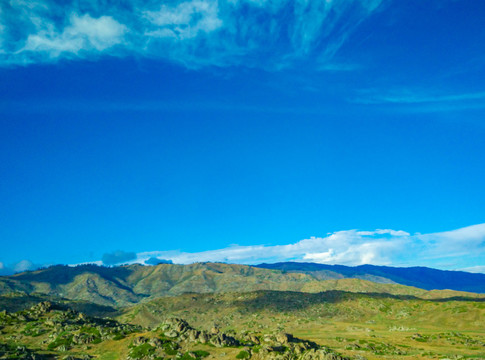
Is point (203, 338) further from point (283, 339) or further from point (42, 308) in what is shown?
point (42, 308)

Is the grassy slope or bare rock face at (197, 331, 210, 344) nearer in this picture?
bare rock face at (197, 331, 210, 344)

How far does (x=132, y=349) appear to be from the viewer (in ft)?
226

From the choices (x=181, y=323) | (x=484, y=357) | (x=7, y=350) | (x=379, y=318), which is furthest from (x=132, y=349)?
(x=379, y=318)

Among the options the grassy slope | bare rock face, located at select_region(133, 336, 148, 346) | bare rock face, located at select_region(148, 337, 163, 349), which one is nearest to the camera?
bare rock face, located at select_region(148, 337, 163, 349)

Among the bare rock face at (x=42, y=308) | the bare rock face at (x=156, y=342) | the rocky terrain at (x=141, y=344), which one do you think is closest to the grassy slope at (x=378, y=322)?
the rocky terrain at (x=141, y=344)

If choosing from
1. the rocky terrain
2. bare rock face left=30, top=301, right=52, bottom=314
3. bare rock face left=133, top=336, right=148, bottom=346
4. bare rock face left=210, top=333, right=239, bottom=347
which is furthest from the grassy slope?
bare rock face left=30, top=301, right=52, bottom=314

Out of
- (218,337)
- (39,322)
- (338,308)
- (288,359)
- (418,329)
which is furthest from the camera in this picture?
(338,308)

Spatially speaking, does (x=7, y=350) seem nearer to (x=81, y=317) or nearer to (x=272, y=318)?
(x=81, y=317)

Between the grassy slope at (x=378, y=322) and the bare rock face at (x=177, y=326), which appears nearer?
the bare rock face at (x=177, y=326)

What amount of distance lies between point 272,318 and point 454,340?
100642mm

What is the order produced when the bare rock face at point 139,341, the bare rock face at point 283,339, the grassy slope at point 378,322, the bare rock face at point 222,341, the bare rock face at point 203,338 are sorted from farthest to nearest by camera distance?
the grassy slope at point 378,322, the bare rock face at point 203,338, the bare rock face at point 283,339, the bare rock face at point 139,341, the bare rock face at point 222,341

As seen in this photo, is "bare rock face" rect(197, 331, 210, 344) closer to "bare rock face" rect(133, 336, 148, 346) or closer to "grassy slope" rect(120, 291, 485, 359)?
"bare rock face" rect(133, 336, 148, 346)

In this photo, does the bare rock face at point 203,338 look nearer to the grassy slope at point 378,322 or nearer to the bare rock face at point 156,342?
the bare rock face at point 156,342

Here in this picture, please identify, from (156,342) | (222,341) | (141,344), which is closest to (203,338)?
(222,341)
